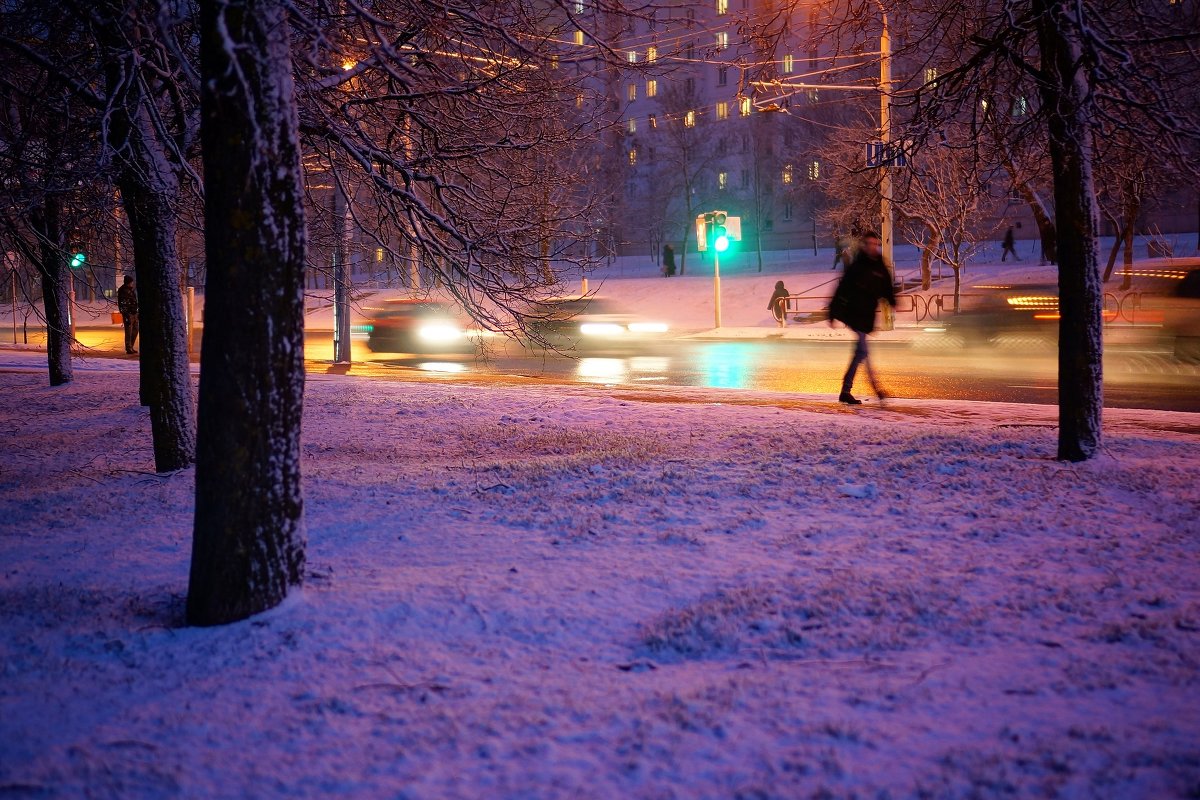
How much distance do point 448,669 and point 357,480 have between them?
4197 mm

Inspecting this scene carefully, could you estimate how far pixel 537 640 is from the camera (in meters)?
4.48

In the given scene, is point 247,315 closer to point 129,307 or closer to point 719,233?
point 129,307

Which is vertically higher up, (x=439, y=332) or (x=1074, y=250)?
(x=1074, y=250)

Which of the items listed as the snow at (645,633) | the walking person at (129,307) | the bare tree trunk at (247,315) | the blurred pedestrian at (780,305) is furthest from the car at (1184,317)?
the walking person at (129,307)

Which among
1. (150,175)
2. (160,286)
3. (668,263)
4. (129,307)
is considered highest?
(668,263)

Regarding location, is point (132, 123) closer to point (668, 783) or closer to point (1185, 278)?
point (668, 783)

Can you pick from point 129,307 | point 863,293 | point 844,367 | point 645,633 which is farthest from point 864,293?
point 129,307

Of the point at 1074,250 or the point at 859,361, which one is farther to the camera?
the point at 859,361

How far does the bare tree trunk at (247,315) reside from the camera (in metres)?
4.61

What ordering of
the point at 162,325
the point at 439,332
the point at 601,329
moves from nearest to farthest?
1. the point at 162,325
2. the point at 439,332
3. the point at 601,329

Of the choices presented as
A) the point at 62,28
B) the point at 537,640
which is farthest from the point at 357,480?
the point at 62,28

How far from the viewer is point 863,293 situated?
11.8m

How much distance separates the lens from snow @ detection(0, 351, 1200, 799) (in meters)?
3.21

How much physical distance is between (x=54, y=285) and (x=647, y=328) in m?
15.7
